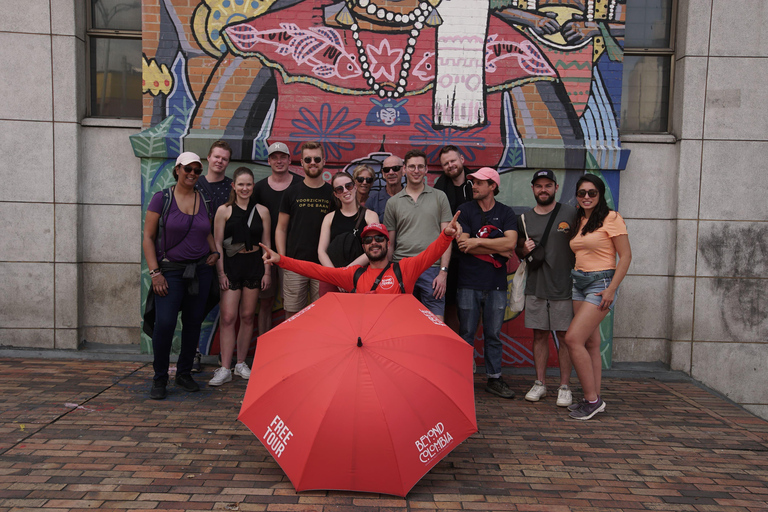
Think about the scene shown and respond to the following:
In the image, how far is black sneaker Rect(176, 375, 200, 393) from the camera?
5227 mm

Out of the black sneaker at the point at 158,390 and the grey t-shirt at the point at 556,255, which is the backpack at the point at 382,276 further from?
the black sneaker at the point at 158,390

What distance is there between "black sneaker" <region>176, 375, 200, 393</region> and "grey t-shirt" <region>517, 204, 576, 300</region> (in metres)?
3.29

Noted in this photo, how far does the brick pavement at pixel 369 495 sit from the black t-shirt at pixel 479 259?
109 cm

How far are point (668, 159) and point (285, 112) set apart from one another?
4.53 metres

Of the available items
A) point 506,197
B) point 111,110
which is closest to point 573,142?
point 506,197

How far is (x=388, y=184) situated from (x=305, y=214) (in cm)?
87

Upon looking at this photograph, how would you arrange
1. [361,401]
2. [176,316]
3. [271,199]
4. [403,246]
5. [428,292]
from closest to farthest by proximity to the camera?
[361,401] < [176,316] < [403,246] < [428,292] < [271,199]

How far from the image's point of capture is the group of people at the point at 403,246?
4824 mm

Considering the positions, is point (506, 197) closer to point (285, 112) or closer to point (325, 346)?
point (285, 112)

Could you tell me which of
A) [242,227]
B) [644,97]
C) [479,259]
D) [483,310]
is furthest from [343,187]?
[644,97]

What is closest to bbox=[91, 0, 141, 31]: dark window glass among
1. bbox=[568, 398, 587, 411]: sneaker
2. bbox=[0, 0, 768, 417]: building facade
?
bbox=[0, 0, 768, 417]: building facade

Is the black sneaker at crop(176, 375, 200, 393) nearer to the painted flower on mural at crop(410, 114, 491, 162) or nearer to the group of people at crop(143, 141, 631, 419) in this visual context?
the group of people at crop(143, 141, 631, 419)

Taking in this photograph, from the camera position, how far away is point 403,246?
17.0 ft

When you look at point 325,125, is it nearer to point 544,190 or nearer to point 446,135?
point 446,135
